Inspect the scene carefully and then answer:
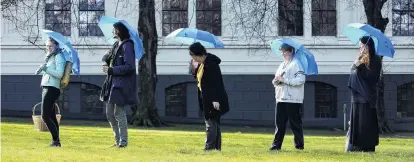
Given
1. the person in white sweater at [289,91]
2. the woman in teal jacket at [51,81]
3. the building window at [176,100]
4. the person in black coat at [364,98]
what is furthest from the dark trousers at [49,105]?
the building window at [176,100]

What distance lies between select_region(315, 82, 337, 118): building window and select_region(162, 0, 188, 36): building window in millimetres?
5497

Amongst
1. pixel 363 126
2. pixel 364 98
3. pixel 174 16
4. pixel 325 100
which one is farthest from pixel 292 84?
pixel 325 100

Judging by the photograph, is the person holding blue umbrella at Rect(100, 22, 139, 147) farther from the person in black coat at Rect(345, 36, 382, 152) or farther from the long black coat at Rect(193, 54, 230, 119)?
the person in black coat at Rect(345, 36, 382, 152)

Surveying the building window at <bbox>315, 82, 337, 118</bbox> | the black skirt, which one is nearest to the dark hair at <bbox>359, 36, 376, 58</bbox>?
the black skirt

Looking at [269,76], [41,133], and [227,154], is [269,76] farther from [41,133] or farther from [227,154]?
[227,154]

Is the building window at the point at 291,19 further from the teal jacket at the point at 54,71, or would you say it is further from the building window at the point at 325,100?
the teal jacket at the point at 54,71

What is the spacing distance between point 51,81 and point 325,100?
20.1 meters

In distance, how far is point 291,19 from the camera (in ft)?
102

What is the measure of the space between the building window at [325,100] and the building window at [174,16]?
550cm

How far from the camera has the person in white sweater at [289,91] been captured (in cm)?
1362

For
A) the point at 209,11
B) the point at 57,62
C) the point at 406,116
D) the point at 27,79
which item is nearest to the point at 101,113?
the point at 27,79

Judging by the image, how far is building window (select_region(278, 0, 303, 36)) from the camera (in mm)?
28941

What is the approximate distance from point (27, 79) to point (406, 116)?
14.1 m

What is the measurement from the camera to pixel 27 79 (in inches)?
1240
